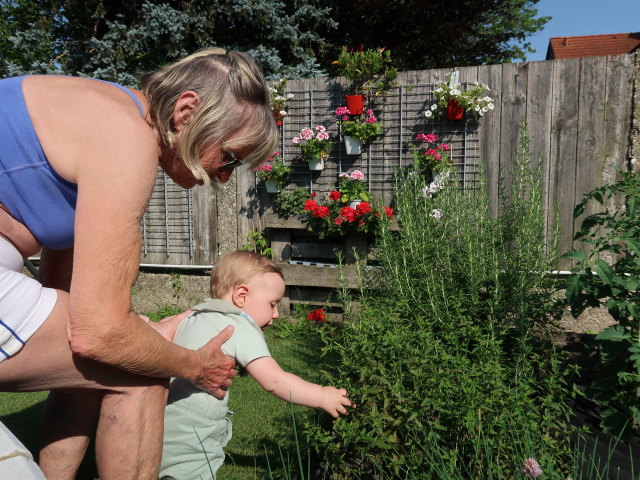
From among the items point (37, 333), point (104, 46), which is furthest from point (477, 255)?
point (104, 46)

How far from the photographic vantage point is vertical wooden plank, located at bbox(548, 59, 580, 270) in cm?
488

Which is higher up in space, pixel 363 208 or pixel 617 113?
pixel 617 113

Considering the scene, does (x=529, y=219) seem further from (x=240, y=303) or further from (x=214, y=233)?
(x=214, y=233)

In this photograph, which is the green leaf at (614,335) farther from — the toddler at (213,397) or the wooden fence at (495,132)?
the wooden fence at (495,132)

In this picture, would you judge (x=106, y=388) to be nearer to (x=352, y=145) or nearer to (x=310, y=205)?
(x=310, y=205)

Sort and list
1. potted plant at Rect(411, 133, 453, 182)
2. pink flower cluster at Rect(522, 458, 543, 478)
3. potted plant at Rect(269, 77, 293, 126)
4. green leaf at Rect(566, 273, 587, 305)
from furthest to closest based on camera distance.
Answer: potted plant at Rect(269, 77, 293, 126)
potted plant at Rect(411, 133, 453, 182)
green leaf at Rect(566, 273, 587, 305)
pink flower cluster at Rect(522, 458, 543, 478)

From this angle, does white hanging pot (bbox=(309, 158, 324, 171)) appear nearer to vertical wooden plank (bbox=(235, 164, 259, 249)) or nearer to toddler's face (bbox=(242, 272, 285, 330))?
vertical wooden plank (bbox=(235, 164, 259, 249))

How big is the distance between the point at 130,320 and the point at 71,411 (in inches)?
30.3

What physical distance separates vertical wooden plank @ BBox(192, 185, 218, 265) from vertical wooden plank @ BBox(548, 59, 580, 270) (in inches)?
141

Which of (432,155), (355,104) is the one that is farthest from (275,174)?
(432,155)

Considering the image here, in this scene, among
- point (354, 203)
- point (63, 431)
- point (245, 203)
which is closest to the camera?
point (63, 431)

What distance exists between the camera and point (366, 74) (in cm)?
552

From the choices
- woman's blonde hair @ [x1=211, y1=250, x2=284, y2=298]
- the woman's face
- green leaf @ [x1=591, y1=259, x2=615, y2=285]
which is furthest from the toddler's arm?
green leaf @ [x1=591, y1=259, x2=615, y2=285]

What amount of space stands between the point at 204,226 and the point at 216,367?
185 inches
